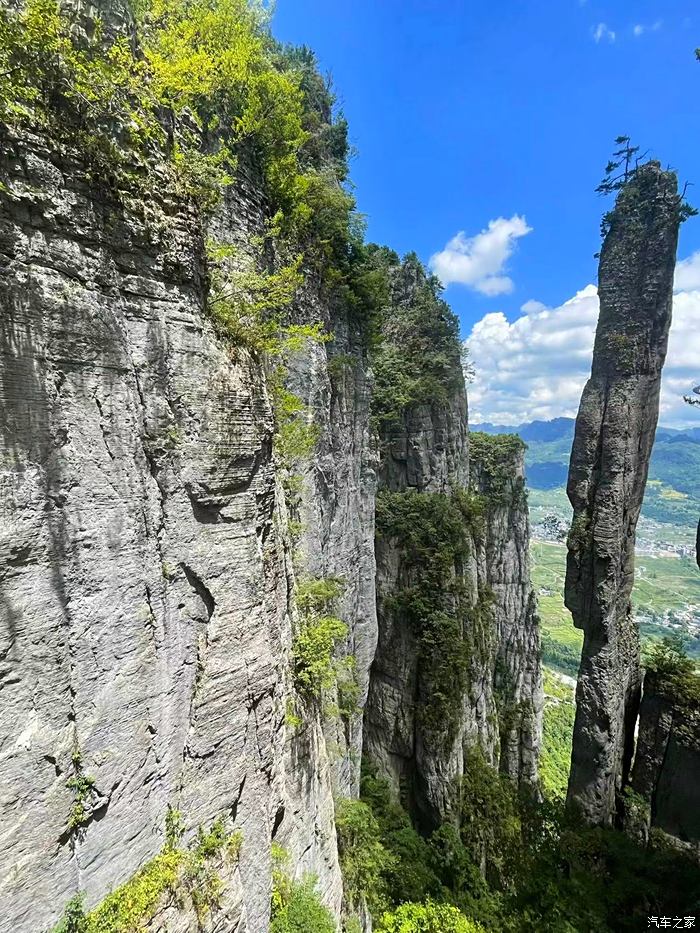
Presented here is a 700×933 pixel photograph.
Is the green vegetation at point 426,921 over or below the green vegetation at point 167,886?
below

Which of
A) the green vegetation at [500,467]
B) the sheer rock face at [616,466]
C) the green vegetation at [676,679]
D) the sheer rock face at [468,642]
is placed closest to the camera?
the green vegetation at [676,679]

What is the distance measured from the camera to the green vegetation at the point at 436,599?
18.5 meters

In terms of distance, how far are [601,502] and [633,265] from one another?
10095 millimetres

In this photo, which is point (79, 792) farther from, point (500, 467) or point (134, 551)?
point (500, 467)

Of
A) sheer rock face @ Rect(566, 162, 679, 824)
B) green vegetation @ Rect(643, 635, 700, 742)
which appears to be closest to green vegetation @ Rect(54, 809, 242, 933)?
green vegetation @ Rect(643, 635, 700, 742)

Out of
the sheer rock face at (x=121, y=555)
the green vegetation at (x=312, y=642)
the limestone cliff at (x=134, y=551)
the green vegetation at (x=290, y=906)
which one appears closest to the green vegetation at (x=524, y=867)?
the green vegetation at (x=290, y=906)

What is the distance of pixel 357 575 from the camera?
15.6 metres

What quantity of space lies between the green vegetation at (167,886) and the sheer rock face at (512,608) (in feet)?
69.2

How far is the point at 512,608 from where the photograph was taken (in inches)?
1096

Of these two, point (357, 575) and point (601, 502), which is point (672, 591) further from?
point (357, 575)

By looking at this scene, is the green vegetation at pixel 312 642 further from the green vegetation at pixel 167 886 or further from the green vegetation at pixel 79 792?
the green vegetation at pixel 79 792

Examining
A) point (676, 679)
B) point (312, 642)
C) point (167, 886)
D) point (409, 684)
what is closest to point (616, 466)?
point (676, 679)

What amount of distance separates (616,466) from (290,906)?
18.0 m

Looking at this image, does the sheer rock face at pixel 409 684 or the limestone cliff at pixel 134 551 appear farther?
the sheer rock face at pixel 409 684
